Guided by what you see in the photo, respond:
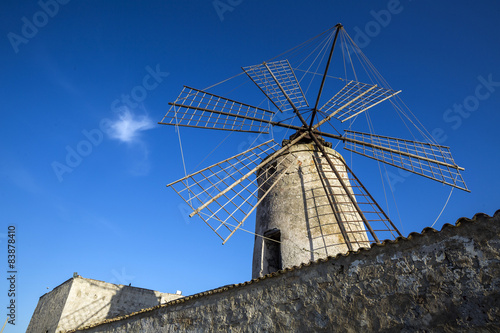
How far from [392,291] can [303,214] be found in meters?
3.39

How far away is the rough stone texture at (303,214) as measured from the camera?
19.1ft

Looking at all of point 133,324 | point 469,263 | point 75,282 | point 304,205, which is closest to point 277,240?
point 304,205

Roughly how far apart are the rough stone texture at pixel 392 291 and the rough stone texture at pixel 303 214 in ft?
6.66

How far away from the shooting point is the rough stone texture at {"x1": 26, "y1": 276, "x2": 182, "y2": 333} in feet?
29.9

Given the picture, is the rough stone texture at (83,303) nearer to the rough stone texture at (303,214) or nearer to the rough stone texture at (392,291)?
the rough stone texture at (303,214)

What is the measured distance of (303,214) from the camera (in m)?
6.26

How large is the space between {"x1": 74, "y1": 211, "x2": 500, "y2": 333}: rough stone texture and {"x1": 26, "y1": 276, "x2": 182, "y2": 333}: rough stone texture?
7323mm

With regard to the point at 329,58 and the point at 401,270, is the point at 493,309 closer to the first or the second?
the point at 401,270

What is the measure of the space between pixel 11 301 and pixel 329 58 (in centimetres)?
1198

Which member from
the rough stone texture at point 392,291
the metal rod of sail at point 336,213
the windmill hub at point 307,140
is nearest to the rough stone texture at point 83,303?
the rough stone texture at point 392,291

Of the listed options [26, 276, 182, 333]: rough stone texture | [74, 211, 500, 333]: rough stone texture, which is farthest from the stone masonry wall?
[74, 211, 500, 333]: rough stone texture

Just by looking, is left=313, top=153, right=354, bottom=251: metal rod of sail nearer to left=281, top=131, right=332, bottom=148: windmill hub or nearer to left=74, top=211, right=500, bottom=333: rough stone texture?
left=281, top=131, right=332, bottom=148: windmill hub

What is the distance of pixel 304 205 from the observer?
638 centimetres

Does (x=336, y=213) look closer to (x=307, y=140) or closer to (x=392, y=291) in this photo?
(x=307, y=140)
